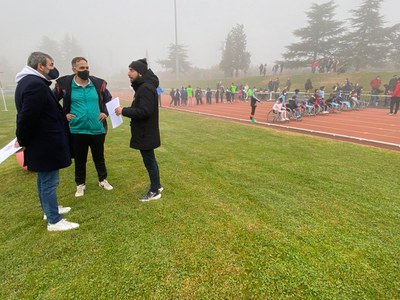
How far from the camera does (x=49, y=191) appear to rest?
117 inches

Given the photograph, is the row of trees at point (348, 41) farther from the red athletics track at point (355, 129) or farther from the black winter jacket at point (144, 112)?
the black winter jacket at point (144, 112)

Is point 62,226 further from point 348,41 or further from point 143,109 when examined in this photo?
point 348,41

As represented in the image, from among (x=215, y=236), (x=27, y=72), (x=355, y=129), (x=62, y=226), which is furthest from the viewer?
(x=355, y=129)

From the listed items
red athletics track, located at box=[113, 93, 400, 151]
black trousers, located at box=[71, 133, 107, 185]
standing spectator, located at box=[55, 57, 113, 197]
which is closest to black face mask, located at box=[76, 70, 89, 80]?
standing spectator, located at box=[55, 57, 113, 197]

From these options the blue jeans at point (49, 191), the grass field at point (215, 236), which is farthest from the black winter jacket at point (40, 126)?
the grass field at point (215, 236)

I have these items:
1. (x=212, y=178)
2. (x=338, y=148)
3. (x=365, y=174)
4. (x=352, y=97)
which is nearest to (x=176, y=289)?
(x=212, y=178)

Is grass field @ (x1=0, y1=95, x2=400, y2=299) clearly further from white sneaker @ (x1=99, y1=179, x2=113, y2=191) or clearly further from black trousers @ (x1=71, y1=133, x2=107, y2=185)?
black trousers @ (x1=71, y1=133, x2=107, y2=185)

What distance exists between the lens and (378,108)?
17.5 m

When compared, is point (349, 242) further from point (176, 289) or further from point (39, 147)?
point (39, 147)

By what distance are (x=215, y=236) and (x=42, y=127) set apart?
2.29m

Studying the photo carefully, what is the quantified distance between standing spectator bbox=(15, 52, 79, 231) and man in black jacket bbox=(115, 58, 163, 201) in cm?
85

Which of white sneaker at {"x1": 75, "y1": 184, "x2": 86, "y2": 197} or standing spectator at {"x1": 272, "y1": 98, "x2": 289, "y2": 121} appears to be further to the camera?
standing spectator at {"x1": 272, "y1": 98, "x2": 289, "y2": 121}

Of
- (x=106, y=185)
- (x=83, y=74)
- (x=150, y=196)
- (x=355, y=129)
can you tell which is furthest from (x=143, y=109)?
(x=355, y=129)

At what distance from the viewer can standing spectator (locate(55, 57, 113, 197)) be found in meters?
3.45
